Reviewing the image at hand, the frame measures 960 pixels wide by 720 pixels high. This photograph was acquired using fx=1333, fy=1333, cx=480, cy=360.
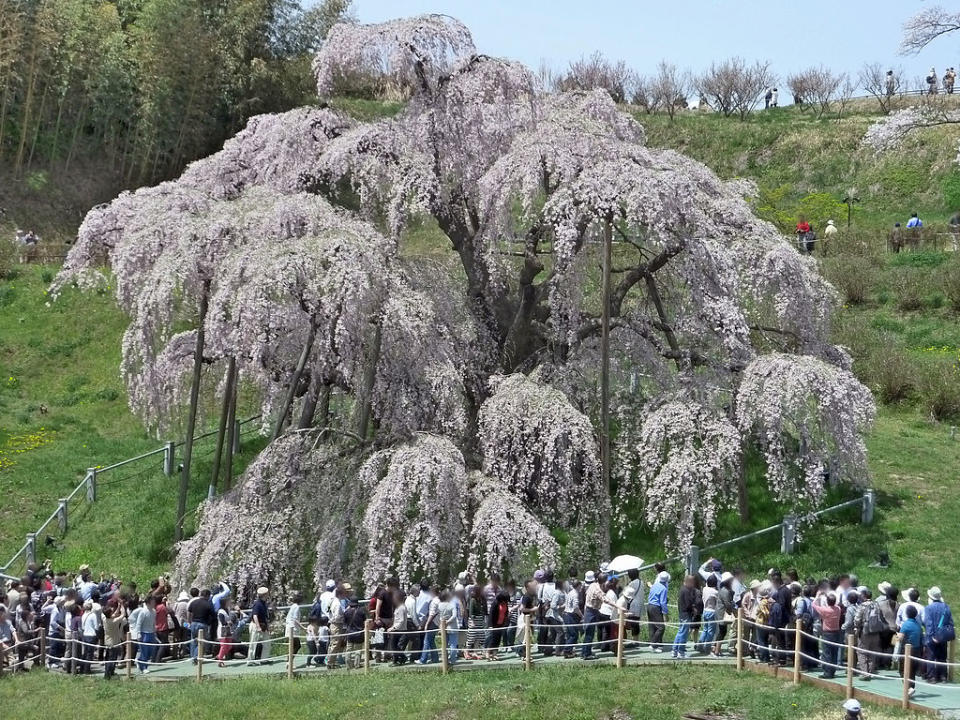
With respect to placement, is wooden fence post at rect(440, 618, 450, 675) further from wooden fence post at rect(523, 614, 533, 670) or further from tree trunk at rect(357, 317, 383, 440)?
tree trunk at rect(357, 317, 383, 440)

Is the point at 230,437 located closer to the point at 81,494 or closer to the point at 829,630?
the point at 81,494

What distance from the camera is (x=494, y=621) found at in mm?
21672

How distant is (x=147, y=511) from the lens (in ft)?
109

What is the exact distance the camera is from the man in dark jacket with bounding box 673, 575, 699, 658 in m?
20.6

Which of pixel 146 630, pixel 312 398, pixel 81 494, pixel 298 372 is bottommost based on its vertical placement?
pixel 146 630

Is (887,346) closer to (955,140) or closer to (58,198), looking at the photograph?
(955,140)

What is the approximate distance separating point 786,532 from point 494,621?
8259mm

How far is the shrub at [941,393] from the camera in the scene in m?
38.0

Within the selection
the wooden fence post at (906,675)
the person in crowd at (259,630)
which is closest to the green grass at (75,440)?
the person in crowd at (259,630)

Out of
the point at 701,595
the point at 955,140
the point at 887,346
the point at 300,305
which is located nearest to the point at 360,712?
the point at 701,595

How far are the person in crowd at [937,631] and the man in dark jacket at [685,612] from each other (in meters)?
3.66

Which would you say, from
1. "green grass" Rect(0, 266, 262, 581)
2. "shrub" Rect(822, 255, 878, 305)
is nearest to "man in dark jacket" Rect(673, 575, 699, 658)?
"green grass" Rect(0, 266, 262, 581)

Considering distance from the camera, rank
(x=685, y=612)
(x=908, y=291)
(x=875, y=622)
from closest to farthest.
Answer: (x=875, y=622) → (x=685, y=612) → (x=908, y=291)

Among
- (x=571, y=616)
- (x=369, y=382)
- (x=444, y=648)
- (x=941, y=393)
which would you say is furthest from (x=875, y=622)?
(x=941, y=393)
